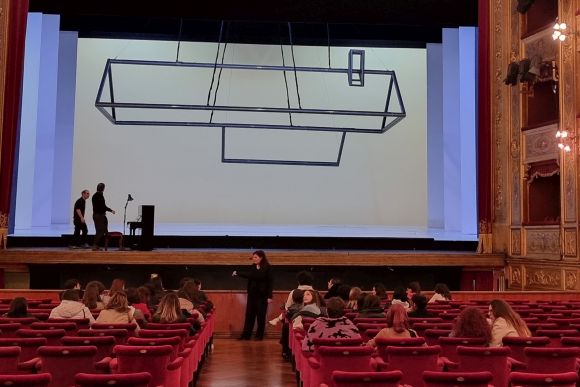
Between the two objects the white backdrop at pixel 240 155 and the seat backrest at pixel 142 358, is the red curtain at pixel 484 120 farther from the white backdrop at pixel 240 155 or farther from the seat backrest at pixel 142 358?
the seat backrest at pixel 142 358

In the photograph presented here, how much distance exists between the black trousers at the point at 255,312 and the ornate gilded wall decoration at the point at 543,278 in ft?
19.0

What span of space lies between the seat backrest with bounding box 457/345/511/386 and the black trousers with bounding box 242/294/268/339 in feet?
19.9

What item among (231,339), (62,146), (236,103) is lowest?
(231,339)

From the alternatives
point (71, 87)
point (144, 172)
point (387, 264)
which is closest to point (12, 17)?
point (71, 87)

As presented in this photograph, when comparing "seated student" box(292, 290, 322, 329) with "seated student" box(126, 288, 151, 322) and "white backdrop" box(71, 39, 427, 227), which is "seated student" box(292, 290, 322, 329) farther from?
"white backdrop" box(71, 39, 427, 227)

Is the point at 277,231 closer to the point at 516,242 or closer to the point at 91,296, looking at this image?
the point at 516,242

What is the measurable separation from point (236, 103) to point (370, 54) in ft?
13.1

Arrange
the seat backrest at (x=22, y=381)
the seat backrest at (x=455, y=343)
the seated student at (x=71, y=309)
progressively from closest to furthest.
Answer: the seat backrest at (x=22, y=381), the seat backrest at (x=455, y=343), the seated student at (x=71, y=309)

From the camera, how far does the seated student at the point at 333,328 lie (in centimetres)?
574

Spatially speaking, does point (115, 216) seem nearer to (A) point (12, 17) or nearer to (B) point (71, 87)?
(B) point (71, 87)

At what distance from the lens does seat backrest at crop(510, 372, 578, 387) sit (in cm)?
399

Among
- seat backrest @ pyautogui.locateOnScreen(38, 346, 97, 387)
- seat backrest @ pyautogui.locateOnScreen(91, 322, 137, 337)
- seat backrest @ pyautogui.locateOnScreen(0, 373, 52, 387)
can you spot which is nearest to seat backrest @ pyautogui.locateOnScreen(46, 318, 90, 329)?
seat backrest @ pyautogui.locateOnScreen(91, 322, 137, 337)

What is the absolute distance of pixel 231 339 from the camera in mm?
11000

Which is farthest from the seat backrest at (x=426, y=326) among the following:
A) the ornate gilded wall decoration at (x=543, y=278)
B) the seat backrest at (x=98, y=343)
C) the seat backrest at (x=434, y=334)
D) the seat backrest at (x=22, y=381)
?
the ornate gilded wall decoration at (x=543, y=278)
